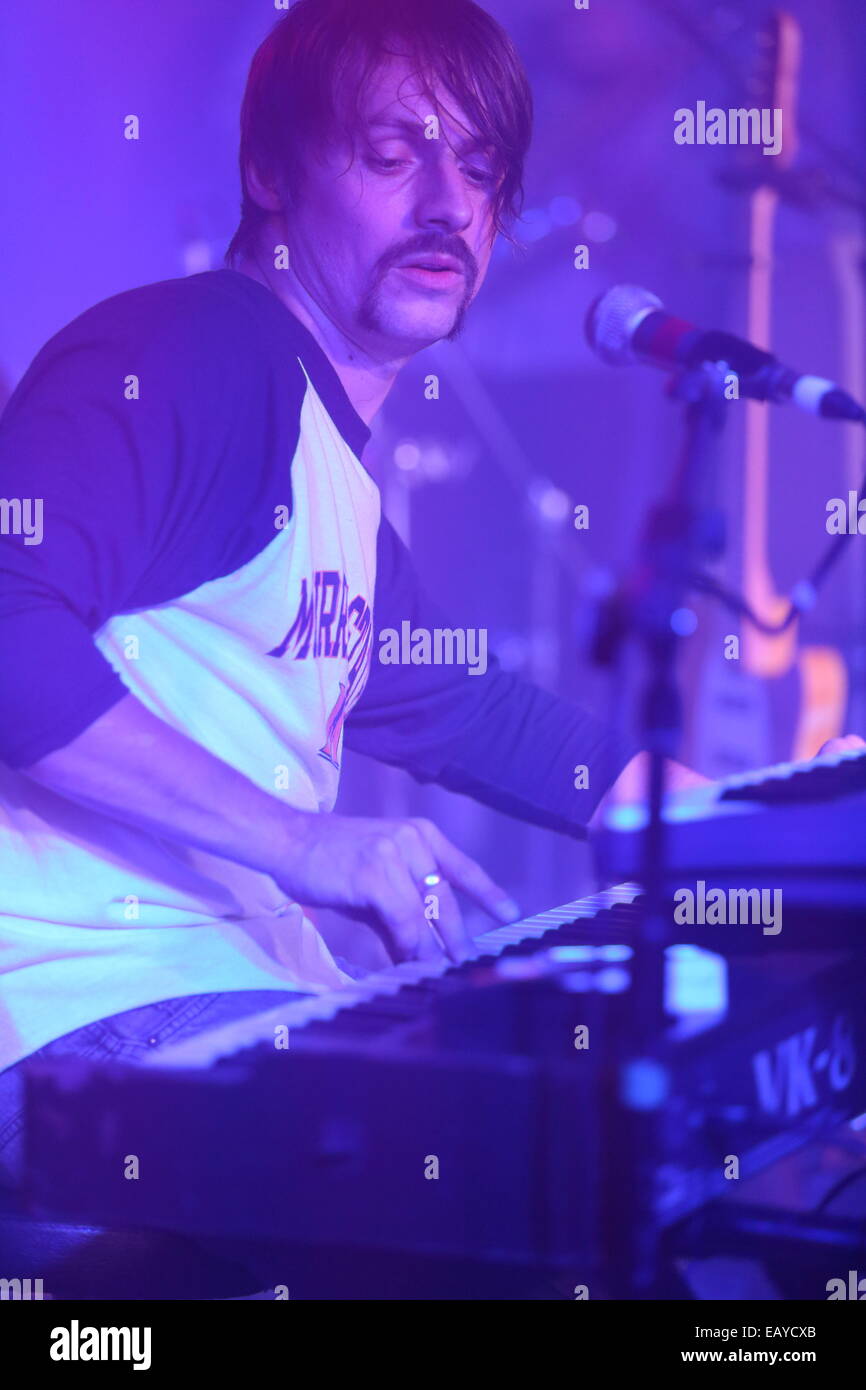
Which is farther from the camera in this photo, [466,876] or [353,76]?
[353,76]

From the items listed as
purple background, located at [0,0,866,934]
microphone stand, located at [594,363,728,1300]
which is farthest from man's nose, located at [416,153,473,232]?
purple background, located at [0,0,866,934]

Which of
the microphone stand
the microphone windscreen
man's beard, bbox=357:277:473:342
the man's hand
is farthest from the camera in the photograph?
man's beard, bbox=357:277:473:342

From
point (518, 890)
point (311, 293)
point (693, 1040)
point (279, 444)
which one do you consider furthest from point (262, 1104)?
point (518, 890)

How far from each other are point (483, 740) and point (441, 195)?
2.50ft

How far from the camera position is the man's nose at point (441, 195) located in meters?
1.84

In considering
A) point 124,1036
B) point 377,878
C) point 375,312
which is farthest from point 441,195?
point 124,1036

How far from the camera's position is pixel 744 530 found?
4.06 meters

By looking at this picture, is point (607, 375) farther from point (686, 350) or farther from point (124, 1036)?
point (124, 1036)

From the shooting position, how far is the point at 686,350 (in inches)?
53.3

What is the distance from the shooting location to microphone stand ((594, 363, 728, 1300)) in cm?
91

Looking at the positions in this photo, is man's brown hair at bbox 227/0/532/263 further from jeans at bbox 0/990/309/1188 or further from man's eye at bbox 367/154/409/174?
jeans at bbox 0/990/309/1188

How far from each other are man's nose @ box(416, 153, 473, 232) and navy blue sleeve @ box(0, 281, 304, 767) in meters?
0.34

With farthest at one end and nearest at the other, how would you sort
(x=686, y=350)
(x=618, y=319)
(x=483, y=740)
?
(x=483, y=740)
(x=618, y=319)
(x=686, y=350)

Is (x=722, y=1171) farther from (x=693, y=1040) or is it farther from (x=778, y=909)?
(x=778, y=909)
